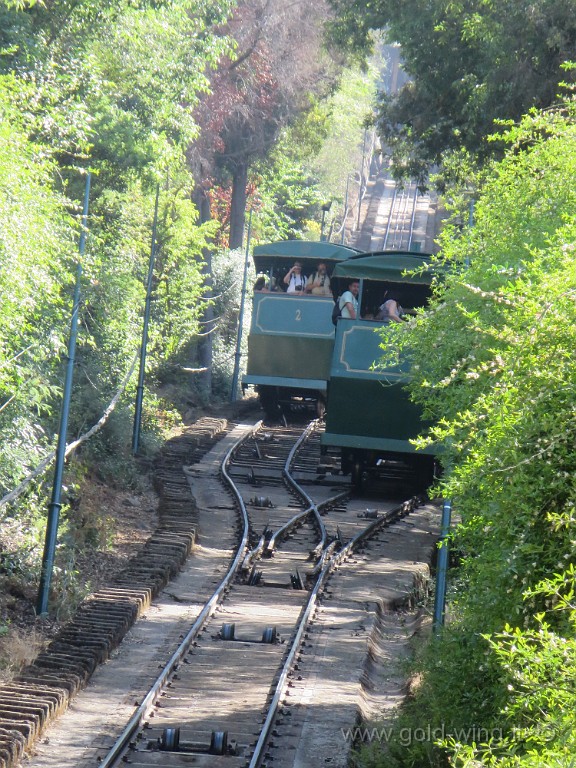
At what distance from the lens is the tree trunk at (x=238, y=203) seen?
40.2 meters

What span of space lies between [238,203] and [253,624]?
29.8 metres

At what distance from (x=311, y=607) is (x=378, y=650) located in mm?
1104

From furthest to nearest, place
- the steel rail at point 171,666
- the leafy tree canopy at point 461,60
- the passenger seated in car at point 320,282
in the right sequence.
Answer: the passenger seated in car at point 320,282, the leafy tree canopy at point 461,60, the steel rail at point 171,666

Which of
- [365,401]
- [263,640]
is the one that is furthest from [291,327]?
[263,640]

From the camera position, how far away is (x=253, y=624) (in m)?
12.6

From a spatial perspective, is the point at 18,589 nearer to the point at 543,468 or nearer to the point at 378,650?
the point at 378,650

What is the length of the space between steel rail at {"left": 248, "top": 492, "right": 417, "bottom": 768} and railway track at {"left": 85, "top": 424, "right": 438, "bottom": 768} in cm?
2

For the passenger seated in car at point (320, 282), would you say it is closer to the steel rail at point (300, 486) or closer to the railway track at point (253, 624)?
the steel rail at point (300, 486)

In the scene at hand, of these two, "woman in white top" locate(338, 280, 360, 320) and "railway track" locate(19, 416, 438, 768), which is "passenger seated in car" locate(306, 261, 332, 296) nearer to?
"railway track" locate(19, 416, 438, 768)

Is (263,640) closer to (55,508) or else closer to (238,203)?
(55,508)

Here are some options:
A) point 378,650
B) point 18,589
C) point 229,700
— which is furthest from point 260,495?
point 229,700

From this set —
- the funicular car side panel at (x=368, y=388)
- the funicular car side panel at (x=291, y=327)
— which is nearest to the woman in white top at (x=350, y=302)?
the funicular car side panel at (x=368, y=388)

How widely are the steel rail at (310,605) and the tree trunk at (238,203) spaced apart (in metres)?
21.7

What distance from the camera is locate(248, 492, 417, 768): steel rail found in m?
8.95
